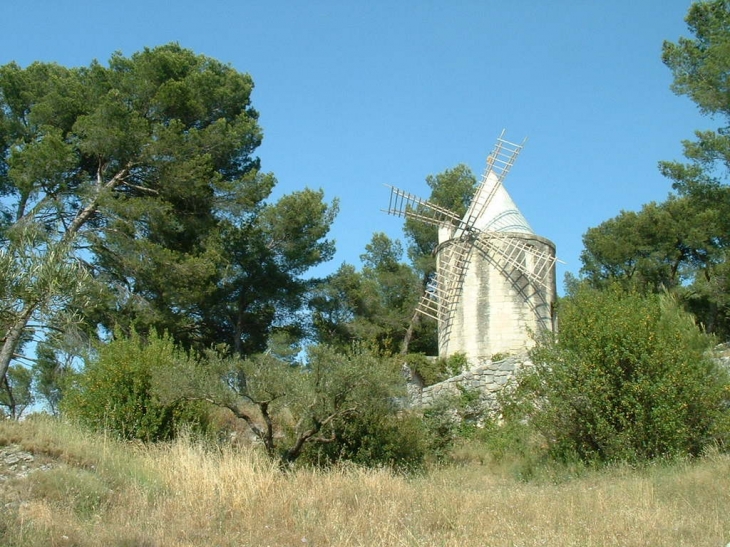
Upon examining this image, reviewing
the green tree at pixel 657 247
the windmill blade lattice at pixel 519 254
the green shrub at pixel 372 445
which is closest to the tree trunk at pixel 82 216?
the green shrub at pixel 372 445

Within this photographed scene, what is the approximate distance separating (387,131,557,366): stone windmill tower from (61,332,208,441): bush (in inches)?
322

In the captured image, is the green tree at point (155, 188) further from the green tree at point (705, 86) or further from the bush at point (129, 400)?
the green tree at point (705, 86)

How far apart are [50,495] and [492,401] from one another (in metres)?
8.62

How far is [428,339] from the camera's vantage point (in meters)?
22.1

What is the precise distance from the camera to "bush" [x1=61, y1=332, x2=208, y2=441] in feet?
33.9

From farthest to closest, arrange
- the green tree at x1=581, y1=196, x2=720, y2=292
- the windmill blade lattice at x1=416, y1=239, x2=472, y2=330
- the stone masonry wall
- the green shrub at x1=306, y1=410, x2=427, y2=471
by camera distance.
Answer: the green tree at x1=581, y1=196, x2=720, y2=292 → the windmill blade lattice at x1=416, y1=239, x2=472, y2=330 → the stone masonry wall → the green shrub at x1=306, y1=410, x2=427, y2=471

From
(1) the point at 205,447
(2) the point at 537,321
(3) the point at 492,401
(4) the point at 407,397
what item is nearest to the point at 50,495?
(1) the point at 205,447

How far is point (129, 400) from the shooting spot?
34.5 feet

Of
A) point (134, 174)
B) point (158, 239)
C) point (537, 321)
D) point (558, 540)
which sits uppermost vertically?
point (134, 174)

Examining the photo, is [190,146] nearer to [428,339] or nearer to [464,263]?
[464,263]

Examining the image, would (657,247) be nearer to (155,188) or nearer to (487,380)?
(487,380)

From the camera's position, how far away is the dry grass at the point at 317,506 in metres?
5.38

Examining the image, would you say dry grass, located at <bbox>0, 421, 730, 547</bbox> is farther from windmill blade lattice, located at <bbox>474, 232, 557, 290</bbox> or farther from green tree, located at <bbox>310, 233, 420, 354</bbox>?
green tree, located at <bbox>310, 233, 420, 354</bbox>

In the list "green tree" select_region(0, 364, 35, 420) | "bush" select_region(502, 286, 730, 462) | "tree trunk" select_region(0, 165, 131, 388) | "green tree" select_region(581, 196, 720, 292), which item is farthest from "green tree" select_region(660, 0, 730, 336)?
"green tree" select_region(0, 364, 35, 420)
